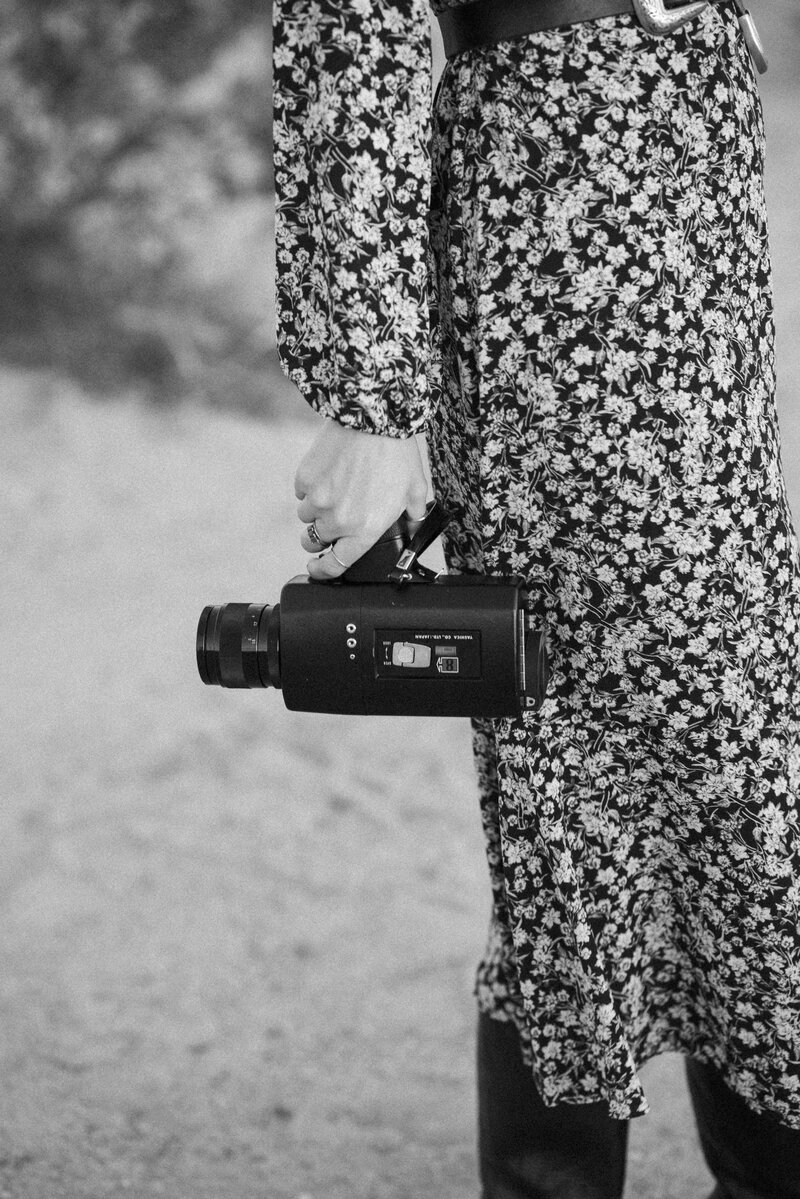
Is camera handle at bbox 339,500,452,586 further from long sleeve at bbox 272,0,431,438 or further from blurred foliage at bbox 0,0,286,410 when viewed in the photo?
blurred foliage at bbox 0,0,286,410

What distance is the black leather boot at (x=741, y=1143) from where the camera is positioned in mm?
1071

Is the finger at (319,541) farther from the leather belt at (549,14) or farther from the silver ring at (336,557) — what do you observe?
the leather belt at (549,14)

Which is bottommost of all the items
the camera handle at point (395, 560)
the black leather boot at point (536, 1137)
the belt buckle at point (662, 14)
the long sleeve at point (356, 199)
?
the black leather boot at point (536, 1137)

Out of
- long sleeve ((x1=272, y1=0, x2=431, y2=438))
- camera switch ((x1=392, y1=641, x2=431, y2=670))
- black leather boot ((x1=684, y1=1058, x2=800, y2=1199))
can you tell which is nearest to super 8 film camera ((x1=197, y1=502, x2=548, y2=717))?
camera switch ((x1=392, y1=641, x2=431, y2=670))

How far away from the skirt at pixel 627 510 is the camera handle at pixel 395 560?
0.23 ft

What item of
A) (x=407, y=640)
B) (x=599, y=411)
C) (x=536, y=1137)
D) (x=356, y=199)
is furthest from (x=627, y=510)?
(x=536, y=1137)

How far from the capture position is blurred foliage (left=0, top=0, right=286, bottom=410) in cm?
473

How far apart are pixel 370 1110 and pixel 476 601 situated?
1019mm

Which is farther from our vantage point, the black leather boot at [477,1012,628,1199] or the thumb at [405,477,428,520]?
the black leather boot at [477,1012,628,1199]

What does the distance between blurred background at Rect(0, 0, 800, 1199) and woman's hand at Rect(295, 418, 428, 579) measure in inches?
39.2

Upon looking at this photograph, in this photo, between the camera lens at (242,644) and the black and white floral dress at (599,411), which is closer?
the black and white floral dress at (599,411)

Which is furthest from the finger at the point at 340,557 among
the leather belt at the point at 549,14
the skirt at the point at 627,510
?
the leather belt at the point at 549,14

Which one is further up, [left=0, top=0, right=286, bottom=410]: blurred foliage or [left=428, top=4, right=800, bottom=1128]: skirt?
[left=0, top=0, right=286, bottom=410]: blurred foliage

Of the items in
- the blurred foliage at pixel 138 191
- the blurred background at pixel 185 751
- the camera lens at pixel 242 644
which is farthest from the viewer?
the blurred foliage at pixel 138 191
